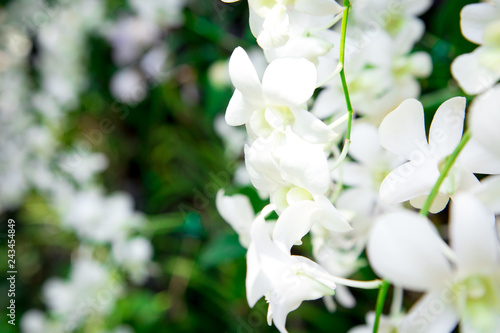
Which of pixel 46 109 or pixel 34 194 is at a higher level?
pixel 46 109

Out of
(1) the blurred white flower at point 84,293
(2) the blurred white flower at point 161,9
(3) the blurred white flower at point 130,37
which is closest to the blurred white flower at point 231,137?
(2) the blurred white flower at point 161,9

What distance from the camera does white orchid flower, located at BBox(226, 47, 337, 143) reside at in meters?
0.31

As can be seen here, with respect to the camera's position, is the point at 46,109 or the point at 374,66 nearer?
the point at 374,66

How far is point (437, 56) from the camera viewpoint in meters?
0.73

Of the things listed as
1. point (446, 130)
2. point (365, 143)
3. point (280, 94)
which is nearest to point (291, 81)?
point (280, 94)

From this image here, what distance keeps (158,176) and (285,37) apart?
4.10 ft

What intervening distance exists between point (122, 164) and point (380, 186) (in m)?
1.43

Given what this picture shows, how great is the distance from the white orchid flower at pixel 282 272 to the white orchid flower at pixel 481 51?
19 centimetres

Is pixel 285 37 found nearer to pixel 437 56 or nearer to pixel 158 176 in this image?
pixel 437 56

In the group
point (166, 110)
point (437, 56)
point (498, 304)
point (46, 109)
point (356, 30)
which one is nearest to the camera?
point (498, 304)

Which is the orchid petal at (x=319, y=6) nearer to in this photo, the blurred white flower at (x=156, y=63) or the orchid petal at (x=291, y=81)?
the orchid petal at (x=291, y=81)

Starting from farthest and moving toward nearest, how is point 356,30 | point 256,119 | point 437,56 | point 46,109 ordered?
point 46,109 < point 437,56 < point 356,30 < point 256,119

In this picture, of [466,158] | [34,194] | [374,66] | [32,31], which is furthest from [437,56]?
[34,194]

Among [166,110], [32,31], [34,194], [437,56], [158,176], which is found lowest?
[34,194]
